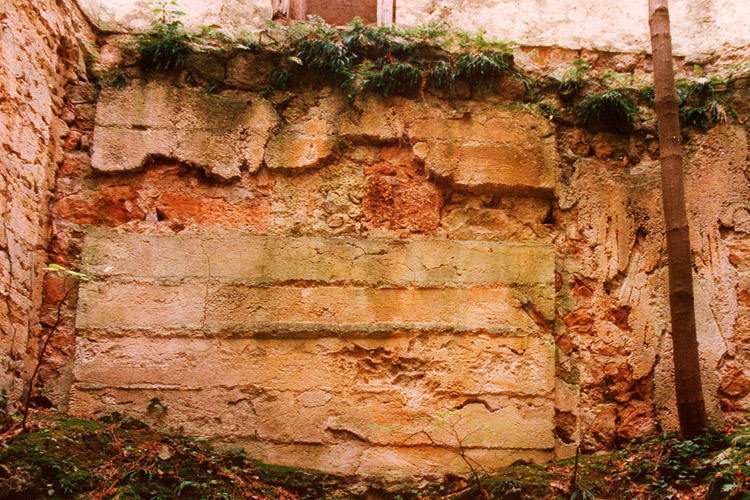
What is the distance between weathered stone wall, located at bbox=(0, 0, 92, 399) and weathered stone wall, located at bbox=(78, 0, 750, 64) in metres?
0.70

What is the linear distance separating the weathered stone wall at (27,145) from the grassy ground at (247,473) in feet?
2.10

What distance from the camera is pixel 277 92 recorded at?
4.69 m

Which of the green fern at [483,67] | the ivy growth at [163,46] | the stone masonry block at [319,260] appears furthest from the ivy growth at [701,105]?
the ivy growth at [163,46]

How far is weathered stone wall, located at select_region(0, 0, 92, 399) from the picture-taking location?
3773 millimetres

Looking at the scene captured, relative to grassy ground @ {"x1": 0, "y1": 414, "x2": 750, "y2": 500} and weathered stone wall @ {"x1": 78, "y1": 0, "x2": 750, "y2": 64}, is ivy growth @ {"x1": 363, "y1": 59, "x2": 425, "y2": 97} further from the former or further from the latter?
grassy ground @ {"x1": 0, "y1": 414, "x2": 750, "y2": 500}

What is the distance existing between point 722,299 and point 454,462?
2148 millimetres

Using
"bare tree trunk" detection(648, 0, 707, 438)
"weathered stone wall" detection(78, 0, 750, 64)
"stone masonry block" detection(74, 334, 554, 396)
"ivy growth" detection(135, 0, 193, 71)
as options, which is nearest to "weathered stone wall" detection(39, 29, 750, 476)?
"stone masonry block" detection(74, 334, 554, 396)

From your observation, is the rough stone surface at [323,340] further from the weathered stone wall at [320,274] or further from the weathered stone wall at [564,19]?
the weathered stone wall at [564,19]

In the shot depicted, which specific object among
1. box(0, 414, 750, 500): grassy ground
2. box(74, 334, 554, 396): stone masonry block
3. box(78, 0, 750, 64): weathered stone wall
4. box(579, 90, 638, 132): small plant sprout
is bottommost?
box(0, 414, 750, 500): grassy ground

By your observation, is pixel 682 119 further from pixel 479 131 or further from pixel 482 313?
pixel 482 313

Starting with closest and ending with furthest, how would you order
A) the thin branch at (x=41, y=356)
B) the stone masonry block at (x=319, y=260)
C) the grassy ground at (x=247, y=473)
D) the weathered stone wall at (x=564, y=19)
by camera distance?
the grassy ground at (x=247, y=473), the thin branch at (x=41, y=356), the stone masonry block at (x=319, y=260), the weathered stone wall at (x=564, y=19)

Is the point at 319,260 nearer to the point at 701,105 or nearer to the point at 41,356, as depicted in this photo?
the point at 41,356

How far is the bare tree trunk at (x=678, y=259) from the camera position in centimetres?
382

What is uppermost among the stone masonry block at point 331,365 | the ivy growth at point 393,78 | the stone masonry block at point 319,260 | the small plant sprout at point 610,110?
the ivy growth at point 393,78
